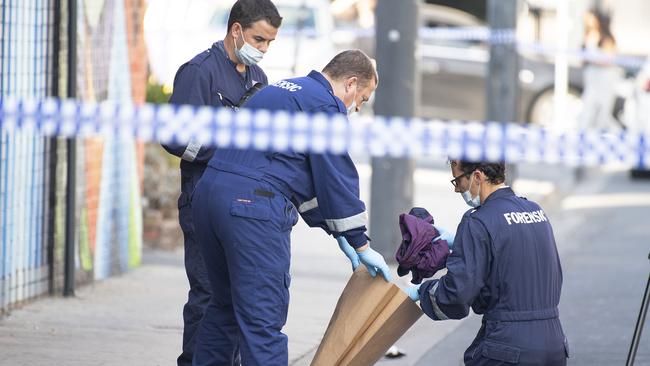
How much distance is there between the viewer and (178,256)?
10727 millimetres

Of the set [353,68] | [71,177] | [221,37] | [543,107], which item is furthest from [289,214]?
[543,107]

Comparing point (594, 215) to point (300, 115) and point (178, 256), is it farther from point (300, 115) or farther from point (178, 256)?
point (300, 115)

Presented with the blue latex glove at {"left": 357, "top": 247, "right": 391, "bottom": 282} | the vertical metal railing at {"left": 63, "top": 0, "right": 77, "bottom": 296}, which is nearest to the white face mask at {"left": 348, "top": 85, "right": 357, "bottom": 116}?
the blue latex glove at {"left": 357, "top": 247, "right": 391, "bottom": 282}

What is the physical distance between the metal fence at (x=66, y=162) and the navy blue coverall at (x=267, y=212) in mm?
2790

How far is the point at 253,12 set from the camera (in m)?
6.39

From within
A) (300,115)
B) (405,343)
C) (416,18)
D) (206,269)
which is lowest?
(405,343)

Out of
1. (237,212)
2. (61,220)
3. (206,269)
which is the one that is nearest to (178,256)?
(61,220)

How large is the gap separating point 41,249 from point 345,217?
3.55 m

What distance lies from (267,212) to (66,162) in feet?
11.4

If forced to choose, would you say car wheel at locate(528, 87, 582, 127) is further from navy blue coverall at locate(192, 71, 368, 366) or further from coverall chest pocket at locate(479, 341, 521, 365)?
coverall chest pocket at locate(479, 341, 521, 365)

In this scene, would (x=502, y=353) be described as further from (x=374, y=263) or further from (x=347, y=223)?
(x=347, y=223)

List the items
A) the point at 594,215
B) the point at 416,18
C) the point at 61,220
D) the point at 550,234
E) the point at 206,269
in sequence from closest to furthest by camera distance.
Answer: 1. the point at 550,234
2. the point at 206,269
3. the point at 61,220
4. the point at 416,18
5. the point at 594,215

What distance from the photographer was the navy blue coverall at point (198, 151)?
20.9 ft

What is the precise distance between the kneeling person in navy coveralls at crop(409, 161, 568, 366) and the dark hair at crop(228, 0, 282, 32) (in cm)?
172
